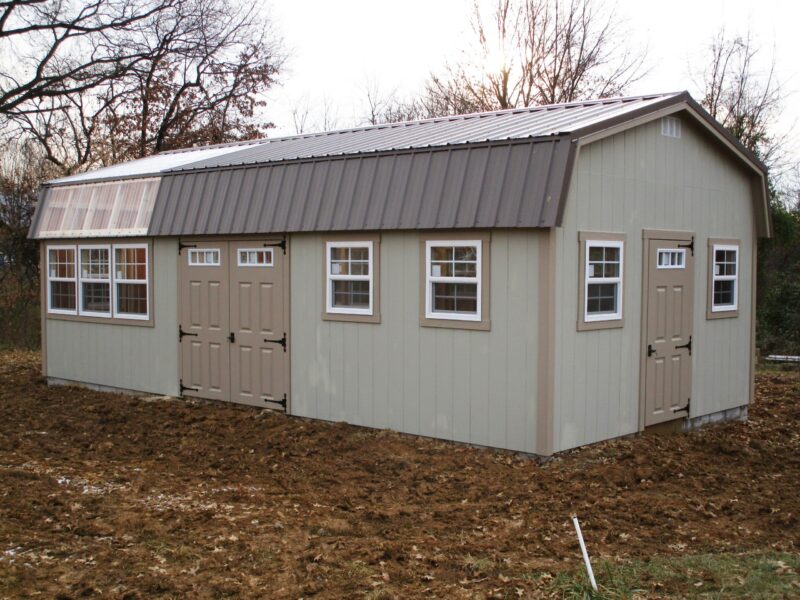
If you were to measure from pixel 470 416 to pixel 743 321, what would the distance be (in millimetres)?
4755

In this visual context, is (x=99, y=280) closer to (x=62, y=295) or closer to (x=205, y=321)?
(x=62, y=295)

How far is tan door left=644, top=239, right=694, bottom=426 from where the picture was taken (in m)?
9.62

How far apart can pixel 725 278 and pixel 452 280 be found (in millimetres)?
4163

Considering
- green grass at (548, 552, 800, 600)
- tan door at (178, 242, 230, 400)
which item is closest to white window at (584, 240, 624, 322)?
green grass at (548, 552, 800, 600)

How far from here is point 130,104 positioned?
25469 mm

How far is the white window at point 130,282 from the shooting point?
12.3 metres

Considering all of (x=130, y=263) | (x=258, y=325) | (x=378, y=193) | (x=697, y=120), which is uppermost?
(x=697, y=120)

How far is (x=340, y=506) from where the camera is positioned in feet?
23.0

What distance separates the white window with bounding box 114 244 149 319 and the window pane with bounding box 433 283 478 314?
16.7ft

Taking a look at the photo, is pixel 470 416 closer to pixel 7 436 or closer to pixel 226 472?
pixel 226 472

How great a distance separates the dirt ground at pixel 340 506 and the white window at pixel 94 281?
253 cm

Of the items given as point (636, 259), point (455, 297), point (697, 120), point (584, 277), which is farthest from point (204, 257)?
point (697, 120)

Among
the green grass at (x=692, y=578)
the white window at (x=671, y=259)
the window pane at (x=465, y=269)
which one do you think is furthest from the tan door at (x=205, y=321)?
the green grass at (x=692, y=578)

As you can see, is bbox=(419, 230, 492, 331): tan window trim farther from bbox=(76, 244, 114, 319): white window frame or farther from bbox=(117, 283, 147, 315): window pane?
bbox=(76, 244, 114, 319): white window frame
